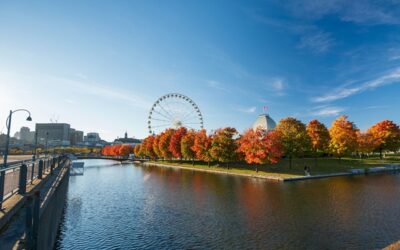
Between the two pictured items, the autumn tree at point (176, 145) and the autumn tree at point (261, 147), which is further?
the autumn tree at point (176, 145)

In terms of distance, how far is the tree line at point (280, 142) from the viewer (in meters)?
71.6

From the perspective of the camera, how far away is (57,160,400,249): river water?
828 inches

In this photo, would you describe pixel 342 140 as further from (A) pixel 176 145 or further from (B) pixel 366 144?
(A) pixel 176 145

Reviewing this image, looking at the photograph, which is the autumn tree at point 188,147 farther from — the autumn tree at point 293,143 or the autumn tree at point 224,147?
the autumn tree at point 293,143

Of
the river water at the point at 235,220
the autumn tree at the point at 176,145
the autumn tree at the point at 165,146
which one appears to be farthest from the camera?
the autumn tree at the point at 165,146

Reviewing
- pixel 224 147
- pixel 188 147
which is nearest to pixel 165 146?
pixel 188 147

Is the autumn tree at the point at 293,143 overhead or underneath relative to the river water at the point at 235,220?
overhead

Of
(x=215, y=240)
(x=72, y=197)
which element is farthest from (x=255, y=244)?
(x=72, y=197)

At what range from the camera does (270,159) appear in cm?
6812

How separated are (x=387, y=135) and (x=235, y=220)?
333 ft

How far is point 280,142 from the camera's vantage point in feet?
240

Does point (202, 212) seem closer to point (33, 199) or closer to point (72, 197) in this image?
point (33, 199)

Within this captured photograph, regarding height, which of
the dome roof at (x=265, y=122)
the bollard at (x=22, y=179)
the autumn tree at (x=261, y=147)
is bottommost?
the bollard at (x=22, y=179)

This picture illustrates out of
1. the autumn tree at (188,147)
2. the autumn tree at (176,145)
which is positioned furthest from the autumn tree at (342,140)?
the autumn tree at (176,145)
